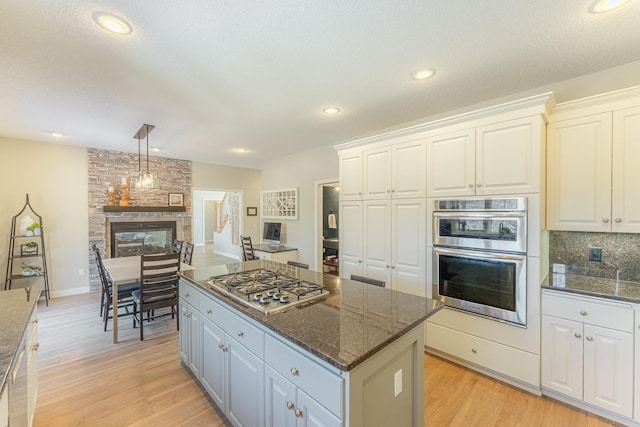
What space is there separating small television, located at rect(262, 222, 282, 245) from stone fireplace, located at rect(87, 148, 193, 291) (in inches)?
65.8

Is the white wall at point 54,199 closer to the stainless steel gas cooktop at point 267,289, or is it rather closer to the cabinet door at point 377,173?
the stainless steel gas cooktop at point 267,289

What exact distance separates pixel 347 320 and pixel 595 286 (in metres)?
2.06

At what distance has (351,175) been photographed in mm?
3357

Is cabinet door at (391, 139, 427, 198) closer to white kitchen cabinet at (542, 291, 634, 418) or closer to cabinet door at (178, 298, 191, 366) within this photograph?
white kitchen cabinet at (542, 291, 634, 418)

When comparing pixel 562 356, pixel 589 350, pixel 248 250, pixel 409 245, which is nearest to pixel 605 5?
pixel 409 245

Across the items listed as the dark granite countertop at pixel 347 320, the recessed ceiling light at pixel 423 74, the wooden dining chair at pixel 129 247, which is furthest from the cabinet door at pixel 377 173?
the wooden dining chair at pixel 129 247

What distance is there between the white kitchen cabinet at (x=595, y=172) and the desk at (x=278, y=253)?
4.07 metres

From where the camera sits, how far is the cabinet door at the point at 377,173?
3010 millimetres

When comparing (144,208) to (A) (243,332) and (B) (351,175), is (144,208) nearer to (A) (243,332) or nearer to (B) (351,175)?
(B) (351,175)

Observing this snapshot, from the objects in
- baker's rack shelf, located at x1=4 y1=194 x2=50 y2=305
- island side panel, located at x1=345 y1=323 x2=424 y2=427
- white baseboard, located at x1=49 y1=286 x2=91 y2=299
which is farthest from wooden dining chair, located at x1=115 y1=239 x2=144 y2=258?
island side panel, located at x1=345 y1=323 x2=424 y2=427

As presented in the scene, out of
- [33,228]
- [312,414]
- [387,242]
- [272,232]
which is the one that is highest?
[33,228]

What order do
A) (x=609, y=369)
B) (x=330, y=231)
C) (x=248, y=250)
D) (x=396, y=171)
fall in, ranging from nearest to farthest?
(x=609, y=369)
(x=396, y=171)
(x=248, y=250)
(x=330, y=231)

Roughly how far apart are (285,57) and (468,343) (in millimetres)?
2936

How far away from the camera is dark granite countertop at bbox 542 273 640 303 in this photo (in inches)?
73.5
